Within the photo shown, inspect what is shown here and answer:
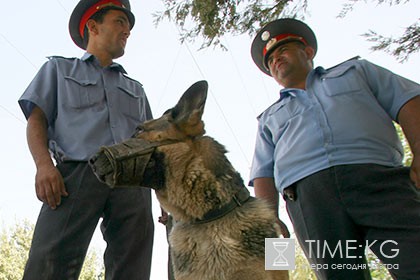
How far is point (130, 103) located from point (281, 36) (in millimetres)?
1254

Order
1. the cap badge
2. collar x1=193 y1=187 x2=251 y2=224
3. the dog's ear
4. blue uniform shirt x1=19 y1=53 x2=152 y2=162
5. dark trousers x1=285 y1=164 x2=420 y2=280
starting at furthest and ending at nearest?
the cap badge < blue uniform shirt x1=19 y1=53 x2=152 y2=162 < the dog's ear < collar x1=193 y1=187 x2=251 y2=224 < dark trousers x1=285 y1=164 x2=420 y2=280


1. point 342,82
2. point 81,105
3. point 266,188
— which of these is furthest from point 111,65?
point 342,82

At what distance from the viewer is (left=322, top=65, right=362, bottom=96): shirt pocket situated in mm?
2543

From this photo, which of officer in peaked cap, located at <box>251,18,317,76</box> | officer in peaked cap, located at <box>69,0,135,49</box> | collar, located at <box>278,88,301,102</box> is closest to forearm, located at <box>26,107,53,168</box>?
officer in peaked cap, located at <box>69,0,135,49</box>

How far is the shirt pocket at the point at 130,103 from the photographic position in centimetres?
303

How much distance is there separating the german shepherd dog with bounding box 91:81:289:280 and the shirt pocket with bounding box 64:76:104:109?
1.69 ft

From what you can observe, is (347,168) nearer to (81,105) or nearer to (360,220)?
(360,220)

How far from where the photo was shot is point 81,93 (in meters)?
2.90

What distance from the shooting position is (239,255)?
2.17 metres

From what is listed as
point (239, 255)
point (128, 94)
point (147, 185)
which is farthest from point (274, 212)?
point (128, 94)

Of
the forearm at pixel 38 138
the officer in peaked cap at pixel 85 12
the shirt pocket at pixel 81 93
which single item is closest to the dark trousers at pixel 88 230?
the forearm at pixel 38 138

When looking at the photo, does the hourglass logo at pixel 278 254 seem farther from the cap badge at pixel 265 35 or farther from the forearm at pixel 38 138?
the cap badge at pixel 265 35

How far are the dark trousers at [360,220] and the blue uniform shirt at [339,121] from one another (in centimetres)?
10

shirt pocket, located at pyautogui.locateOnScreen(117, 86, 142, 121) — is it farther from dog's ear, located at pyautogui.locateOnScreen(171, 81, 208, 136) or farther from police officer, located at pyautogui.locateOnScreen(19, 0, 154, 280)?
dog's ear, located at pyautogui.locateOnScreen(171, 81, 208, 136)
